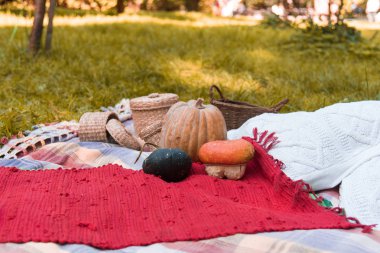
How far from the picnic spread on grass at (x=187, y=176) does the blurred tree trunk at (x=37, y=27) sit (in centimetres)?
259

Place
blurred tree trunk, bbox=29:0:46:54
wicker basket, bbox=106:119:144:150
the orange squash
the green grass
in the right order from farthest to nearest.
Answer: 1. blurred tree trunk, bbox=29:0:46:54
2. the green grass
3. wicker basket, bbox=106:119:144:150
4. the orange squash

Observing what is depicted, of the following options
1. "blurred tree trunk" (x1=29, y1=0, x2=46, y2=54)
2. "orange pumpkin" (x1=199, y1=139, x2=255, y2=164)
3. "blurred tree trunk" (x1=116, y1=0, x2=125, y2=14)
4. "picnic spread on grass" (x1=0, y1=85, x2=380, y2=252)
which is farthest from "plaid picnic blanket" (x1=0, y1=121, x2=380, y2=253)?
"blurred tree trunk" (x1=116, y1=0, x2=125, y2=14)

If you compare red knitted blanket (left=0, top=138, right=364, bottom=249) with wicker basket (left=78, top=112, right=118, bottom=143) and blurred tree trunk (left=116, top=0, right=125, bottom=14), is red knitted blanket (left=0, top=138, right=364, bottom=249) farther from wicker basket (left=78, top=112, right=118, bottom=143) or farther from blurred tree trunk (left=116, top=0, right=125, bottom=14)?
blurred tree trunk (left=116, top=0, right=125, bottom=14)

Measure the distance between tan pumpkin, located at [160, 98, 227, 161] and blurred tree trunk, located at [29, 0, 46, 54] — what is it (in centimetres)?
343

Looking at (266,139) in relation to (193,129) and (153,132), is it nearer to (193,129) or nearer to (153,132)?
(193,129)

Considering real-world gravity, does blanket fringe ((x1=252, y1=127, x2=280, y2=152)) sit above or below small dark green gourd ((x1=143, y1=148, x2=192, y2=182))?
above

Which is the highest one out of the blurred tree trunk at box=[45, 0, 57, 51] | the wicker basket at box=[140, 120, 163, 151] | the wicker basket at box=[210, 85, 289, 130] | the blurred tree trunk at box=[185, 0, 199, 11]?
the blurred tree trunk at box=[45, 0, 57, 51]

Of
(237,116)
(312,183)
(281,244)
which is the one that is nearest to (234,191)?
(312,183)

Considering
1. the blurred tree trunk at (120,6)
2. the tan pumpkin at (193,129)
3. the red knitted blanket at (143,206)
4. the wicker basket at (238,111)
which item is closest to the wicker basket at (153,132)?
the tan pumpkin at (193,129)

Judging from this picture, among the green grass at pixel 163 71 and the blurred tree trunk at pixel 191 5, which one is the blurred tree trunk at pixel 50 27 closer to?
the green grass at pixel 163 71

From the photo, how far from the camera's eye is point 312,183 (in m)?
2.84

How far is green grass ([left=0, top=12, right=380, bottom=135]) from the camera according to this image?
485 centimetres

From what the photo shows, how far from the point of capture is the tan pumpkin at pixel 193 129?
3109 mm

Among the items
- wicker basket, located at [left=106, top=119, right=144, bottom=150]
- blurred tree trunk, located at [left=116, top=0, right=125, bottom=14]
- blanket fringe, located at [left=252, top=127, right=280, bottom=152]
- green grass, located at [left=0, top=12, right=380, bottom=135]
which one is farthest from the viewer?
blurred tree trunk, located at [left=116, top=0, right=125, bottom=14]
